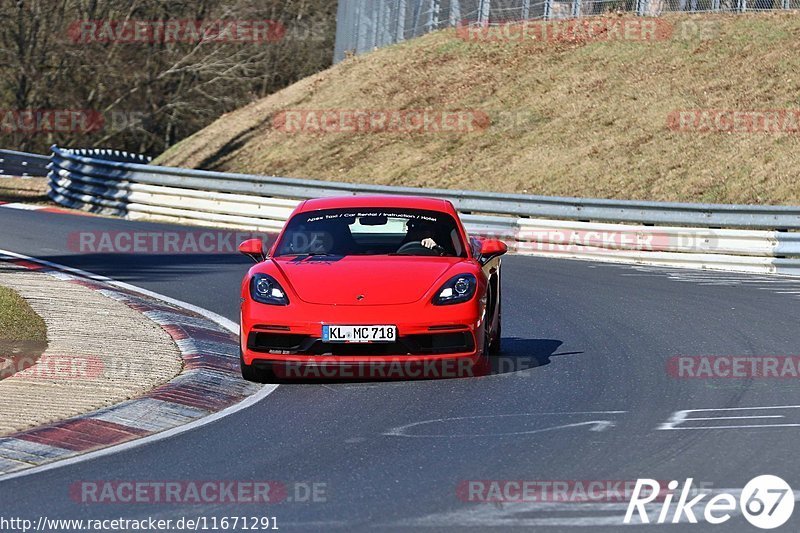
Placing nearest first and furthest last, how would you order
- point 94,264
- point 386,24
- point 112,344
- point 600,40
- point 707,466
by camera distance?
point 707,466 → point 112,344 → point 94,264 → point 600,40 → point 386,24

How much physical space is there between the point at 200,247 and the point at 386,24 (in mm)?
20230

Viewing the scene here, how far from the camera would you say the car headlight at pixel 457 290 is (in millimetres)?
9445

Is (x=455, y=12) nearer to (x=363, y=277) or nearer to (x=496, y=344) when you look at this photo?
(x=496, y=344)

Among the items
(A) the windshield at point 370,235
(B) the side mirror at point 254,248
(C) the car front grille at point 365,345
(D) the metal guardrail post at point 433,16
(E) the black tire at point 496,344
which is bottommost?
(E) the black tire at point 496,344

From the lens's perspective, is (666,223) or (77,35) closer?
(666,223)

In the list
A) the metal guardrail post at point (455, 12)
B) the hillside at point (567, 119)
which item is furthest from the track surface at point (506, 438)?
the metal guardrail post at point (455, 12)

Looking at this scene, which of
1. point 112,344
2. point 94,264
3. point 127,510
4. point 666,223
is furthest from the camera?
point 666,223

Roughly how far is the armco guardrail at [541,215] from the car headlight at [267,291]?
988cm

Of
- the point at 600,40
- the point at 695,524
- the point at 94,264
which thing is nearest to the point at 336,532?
the point at 695,524

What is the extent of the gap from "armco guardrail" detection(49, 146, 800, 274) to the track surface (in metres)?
5.23

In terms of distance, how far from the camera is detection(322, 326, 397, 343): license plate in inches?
361

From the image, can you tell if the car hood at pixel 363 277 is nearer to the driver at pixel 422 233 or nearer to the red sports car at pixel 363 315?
the red sports car at pixel 363 315

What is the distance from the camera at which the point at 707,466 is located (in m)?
6.61

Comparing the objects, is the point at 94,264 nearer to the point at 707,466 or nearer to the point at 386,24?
the point at 707,466
